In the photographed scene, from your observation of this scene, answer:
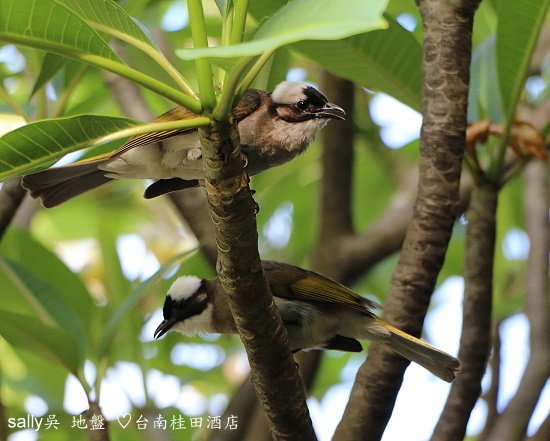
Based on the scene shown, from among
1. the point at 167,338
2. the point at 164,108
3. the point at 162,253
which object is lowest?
the point at 167,338

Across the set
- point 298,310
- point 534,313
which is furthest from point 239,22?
point 298,310

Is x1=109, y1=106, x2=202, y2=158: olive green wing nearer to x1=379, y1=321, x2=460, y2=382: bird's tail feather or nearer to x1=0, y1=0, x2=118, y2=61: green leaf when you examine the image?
x1=0, y1=0, x2=118, y2=61: green leaf

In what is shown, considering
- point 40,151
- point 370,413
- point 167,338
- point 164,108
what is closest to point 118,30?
point 40,151

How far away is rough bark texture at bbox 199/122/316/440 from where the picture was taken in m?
1.38

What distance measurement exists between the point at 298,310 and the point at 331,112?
0.63 m

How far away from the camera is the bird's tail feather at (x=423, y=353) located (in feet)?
6.87

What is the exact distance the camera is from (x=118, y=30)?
4.80 ft

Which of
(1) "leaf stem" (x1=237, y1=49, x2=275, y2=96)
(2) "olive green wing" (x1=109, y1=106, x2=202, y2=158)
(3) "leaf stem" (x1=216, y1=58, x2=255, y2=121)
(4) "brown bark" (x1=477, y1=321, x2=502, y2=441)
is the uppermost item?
(2) "olive green wing" (x1=109, y1=106, x2=202, y2=158)

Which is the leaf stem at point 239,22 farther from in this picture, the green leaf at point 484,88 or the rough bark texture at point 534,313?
the green leaf at point 484,88

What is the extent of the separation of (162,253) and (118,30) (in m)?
2.96

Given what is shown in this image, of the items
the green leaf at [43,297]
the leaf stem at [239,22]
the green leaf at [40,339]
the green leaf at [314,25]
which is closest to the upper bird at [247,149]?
the green leaf at [43,297]

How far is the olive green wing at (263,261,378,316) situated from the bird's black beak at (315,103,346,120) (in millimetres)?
473

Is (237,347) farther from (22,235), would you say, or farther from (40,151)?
(40,151)

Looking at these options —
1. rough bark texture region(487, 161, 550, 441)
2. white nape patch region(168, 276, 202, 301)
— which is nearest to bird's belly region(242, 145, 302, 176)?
white nape patch region(168, 276, 202, 301)
